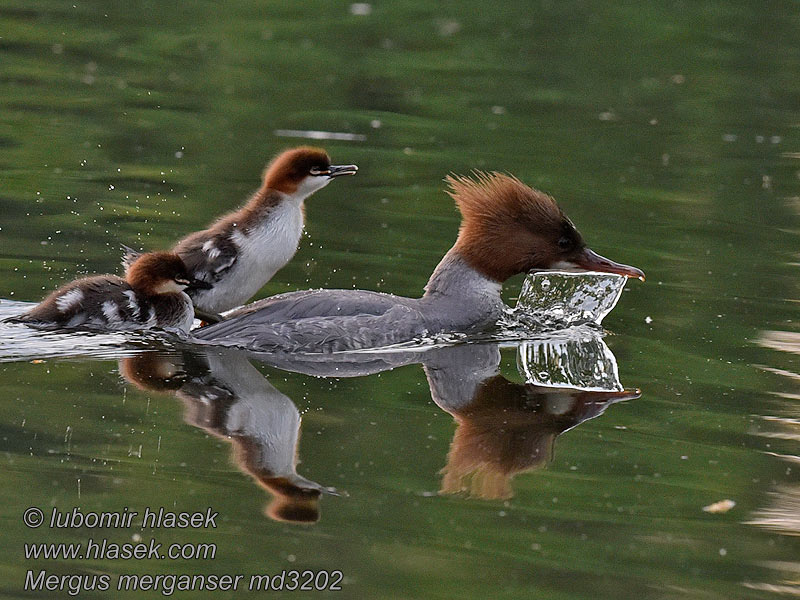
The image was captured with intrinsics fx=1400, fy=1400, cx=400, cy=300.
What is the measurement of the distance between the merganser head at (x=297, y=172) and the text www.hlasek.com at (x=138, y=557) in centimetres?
314

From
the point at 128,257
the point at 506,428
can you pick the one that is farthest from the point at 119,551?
the point at 128,257

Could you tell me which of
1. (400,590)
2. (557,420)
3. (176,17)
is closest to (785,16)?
(176,17)

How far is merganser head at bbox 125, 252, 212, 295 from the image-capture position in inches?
272

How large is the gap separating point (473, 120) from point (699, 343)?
555cm

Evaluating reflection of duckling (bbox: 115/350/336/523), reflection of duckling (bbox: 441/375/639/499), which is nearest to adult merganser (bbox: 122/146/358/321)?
reflection of duckling (bbox: 115/350/336/523)

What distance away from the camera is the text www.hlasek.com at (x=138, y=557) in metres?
4.22

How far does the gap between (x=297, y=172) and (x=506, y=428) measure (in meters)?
2.38

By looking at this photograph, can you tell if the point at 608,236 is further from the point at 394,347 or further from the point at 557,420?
the point at 557,420

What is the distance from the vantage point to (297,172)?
24.8 feet

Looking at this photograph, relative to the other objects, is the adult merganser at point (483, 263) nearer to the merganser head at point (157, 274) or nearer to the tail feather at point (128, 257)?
the merganser head at point (157, 274)

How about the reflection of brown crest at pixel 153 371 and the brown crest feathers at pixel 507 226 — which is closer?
the reflection of brown crest at pixel 153 371

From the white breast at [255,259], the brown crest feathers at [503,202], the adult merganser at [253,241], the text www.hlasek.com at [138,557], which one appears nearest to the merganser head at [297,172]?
the adult merganser at [253,241]

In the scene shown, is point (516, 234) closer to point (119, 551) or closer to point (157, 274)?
point (157, 274)

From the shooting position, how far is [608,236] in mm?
9266
